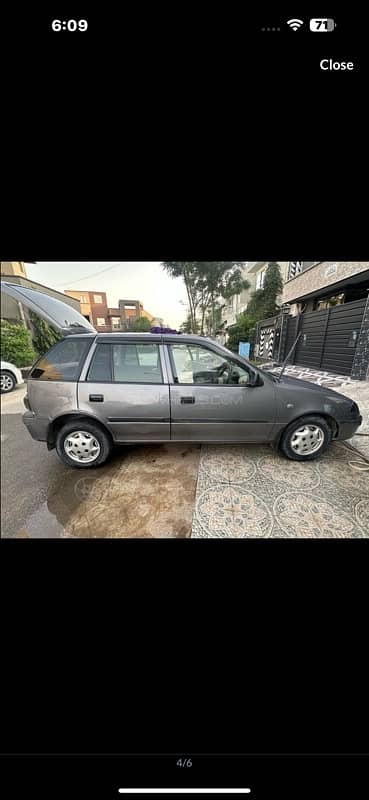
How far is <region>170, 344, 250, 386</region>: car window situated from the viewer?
1.74m

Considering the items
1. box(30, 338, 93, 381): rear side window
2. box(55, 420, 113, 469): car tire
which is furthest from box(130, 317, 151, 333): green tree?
box(55, 420, 113, 469): car tire

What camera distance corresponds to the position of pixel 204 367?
5.81 feet

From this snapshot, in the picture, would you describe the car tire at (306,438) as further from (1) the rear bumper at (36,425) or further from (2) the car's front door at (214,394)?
(1) the rear bumper at (36,425)

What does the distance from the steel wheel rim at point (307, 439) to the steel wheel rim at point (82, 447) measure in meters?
1.65

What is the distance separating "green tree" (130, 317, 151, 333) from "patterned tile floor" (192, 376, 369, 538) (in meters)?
1.17

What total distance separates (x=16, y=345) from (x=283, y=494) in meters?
2.21

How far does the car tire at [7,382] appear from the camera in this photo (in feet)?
5.64

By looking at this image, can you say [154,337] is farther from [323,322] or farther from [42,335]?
[323,322]
